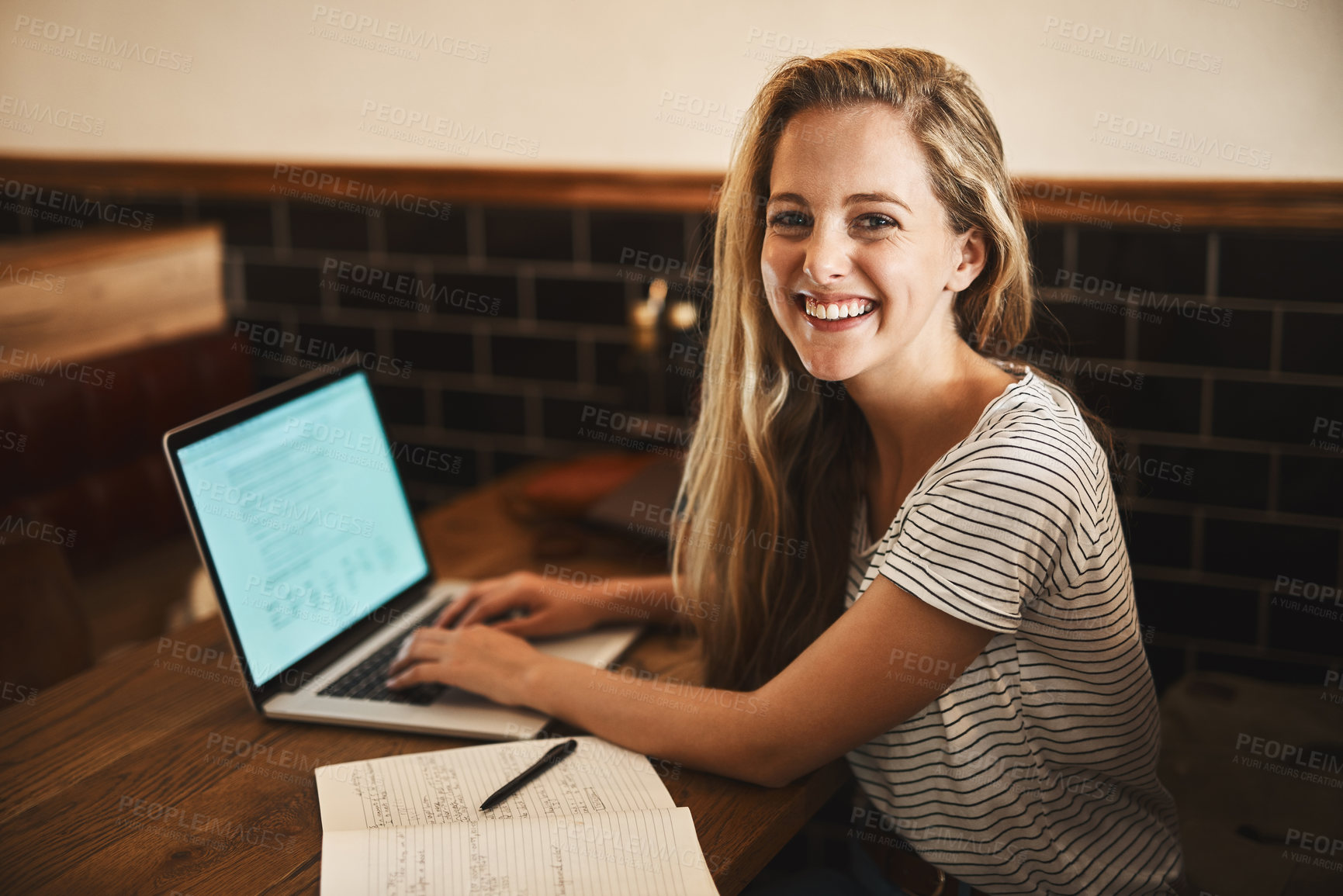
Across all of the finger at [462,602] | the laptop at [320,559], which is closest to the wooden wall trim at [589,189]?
the laptop at [320,559]

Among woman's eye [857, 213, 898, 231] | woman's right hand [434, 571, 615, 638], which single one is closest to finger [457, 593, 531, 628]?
woman's right hand [434, 571, 615, 638]

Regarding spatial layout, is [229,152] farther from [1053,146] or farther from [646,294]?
[1053,146]

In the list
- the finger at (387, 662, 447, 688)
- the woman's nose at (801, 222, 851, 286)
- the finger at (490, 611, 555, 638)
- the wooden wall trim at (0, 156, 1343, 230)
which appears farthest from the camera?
the wooden wall trim at (0, 156, 1343, 230)

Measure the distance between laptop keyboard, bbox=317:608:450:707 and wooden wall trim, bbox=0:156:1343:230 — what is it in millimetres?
986

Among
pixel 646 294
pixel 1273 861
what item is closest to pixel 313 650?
pixel 646 294

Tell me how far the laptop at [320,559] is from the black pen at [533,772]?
58 millimetres

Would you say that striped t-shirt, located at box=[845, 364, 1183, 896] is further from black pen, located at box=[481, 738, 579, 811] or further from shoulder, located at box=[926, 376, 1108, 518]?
black pen, located at box=[481, 738, 579, 811]

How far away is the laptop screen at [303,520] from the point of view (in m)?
1.12

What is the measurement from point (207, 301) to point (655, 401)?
108 cm

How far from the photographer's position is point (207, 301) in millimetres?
2348

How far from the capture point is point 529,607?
53.1 inches

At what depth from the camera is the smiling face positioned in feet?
3.51

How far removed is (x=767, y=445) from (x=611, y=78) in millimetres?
918

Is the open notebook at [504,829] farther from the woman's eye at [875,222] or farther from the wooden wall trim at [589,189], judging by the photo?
the wooden wall trim at [589,189]
